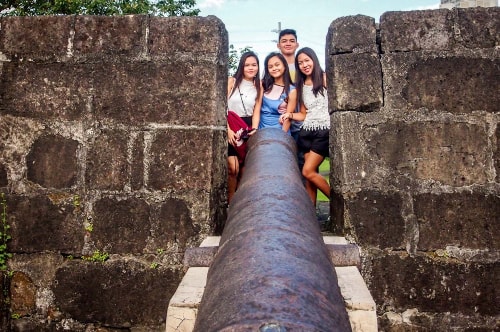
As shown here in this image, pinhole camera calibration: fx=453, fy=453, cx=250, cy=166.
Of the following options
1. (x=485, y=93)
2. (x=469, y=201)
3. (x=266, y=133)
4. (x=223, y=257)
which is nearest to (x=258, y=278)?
(x=223, y=257)

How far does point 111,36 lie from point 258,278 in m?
2.52

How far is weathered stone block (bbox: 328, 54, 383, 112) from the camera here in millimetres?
3139

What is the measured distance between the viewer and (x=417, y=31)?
3127 millimetres

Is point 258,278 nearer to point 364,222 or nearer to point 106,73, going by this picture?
point 364,222

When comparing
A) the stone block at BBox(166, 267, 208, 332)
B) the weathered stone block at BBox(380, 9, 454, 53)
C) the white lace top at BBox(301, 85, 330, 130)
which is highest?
the weathered stone block at BBox(380, 9, 454, 53)

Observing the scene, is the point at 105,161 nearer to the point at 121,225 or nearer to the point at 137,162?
the point at 137,162

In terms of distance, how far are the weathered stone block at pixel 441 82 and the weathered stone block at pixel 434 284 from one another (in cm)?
106

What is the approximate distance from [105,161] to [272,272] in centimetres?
225

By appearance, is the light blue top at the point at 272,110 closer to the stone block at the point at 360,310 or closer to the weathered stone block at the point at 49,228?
the weathered stone block at the point at 49,228

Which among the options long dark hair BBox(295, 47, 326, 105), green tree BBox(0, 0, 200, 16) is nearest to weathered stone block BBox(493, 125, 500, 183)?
long dark hair BBox(295, 47, 326, 105)

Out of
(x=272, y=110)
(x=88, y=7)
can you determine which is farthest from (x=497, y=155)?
(x=88, y=7)

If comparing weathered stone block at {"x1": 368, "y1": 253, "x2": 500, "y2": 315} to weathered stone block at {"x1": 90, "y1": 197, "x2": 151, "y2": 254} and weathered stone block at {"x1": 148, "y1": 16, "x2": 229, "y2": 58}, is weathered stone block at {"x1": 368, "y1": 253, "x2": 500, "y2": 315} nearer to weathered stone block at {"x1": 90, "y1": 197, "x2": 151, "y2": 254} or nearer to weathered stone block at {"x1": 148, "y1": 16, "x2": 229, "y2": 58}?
weathered stone block at {"x1": 90, "y1": 197, "x2": 151, "y2": 254}

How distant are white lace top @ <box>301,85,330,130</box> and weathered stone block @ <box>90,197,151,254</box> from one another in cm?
144

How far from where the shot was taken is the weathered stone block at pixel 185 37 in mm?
3180
